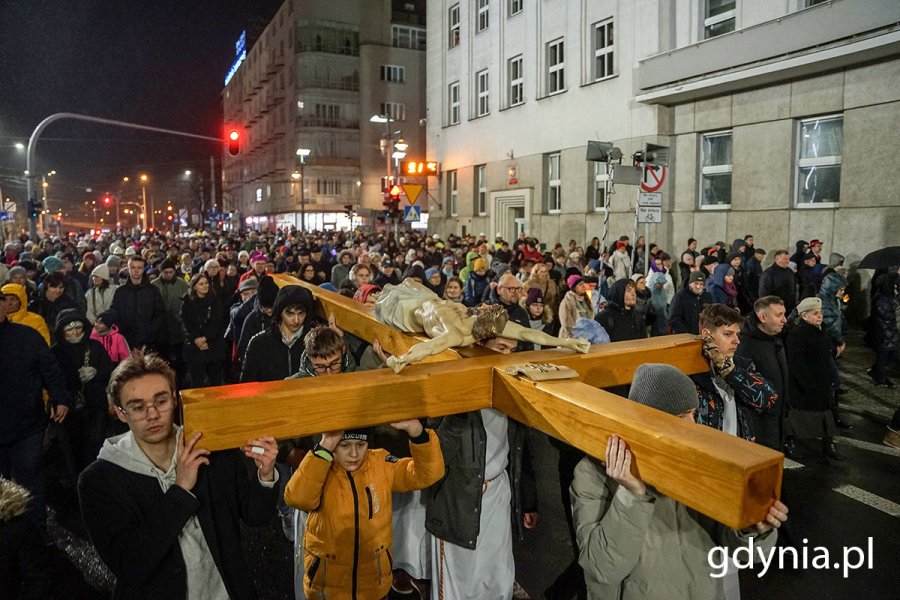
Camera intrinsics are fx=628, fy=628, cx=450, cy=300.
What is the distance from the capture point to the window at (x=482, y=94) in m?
28.3

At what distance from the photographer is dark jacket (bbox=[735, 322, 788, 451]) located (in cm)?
496

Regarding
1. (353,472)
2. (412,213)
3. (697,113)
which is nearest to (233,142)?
(412,213)

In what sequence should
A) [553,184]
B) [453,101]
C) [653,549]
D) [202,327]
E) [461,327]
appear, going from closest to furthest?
[653,549], [461,327], [202,327], [553,184], [453,101]

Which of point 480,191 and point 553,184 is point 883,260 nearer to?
point 553,184

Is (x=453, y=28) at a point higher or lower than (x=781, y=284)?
higher

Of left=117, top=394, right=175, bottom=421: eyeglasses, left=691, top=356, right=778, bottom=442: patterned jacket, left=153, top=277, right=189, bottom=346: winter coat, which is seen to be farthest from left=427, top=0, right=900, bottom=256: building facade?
left=117, top=394, right=175, bottom=421: eyeglasses

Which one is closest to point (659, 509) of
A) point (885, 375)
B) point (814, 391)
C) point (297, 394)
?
point (297, 394)

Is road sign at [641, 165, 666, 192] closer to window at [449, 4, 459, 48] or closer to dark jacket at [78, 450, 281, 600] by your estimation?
dark jacket at [78, 450, 281, 600]

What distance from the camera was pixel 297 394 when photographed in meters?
2.11

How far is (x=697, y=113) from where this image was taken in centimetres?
1834

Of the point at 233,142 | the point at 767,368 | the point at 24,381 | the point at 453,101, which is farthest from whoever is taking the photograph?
the point at 453,101

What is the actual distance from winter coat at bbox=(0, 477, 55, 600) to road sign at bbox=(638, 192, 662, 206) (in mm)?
9887

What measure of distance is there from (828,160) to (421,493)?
51.5 feet

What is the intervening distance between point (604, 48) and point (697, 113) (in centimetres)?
456
